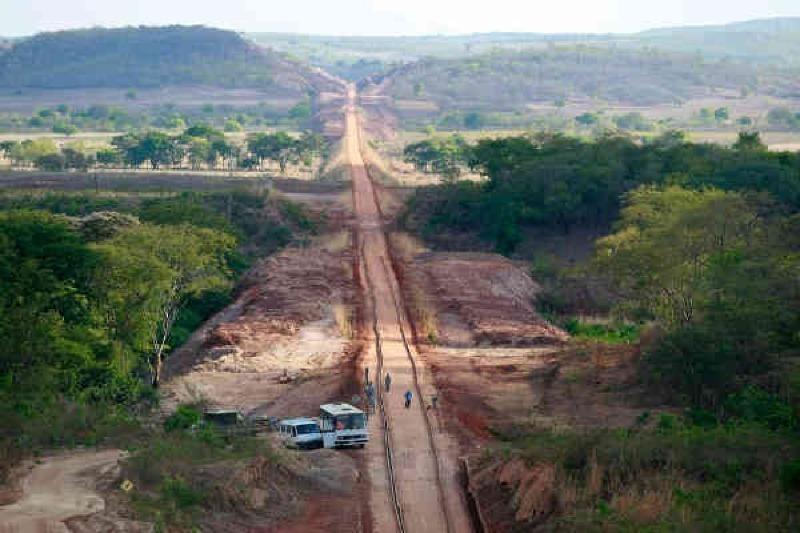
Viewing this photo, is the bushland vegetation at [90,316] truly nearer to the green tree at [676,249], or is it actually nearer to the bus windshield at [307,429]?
the bus windshield at [307,429]

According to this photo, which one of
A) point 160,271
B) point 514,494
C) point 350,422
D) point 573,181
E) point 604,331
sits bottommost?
point 604,331

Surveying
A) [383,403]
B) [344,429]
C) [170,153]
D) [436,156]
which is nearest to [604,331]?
[383,403]

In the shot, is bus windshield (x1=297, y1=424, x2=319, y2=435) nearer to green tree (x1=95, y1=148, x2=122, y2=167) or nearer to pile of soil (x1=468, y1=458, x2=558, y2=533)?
pile of soil (x1=468, y1=458, x2=558, y2=533)

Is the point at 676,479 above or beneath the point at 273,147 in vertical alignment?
above

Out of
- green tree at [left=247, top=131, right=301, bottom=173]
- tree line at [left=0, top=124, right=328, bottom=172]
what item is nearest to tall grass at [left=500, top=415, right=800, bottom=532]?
tree line at [left=0, top=124, right=328, bottom=172]

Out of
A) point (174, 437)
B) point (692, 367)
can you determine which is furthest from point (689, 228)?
point (174, 437)

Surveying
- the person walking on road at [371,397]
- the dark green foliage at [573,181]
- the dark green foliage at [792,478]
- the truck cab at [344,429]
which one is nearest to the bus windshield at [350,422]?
the truck cab at [344,429]

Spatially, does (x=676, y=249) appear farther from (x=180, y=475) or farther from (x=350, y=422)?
(x=180, y=475)
